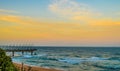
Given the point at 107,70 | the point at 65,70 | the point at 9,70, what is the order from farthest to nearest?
the point at 107,70 < the point at 65,70 < the point at 9,70

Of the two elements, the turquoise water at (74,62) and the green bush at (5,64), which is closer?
the green bush at (5,64)

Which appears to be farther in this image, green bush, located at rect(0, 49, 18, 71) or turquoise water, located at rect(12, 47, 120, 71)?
turquoise water, located at rect(12, 47, 120, 71)

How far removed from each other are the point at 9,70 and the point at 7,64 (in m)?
0.40

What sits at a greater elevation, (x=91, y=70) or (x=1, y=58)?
(x=1, y=58)

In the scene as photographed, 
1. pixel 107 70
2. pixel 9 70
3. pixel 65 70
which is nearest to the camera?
pixel 9 70

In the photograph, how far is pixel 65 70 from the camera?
44188mm

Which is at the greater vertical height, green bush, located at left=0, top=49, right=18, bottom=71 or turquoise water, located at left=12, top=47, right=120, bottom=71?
green bush, located at left=0, top=49, right=18, bottom=71

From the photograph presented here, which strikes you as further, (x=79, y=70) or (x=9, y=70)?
(x=79, y=70)

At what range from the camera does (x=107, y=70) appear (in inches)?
1853

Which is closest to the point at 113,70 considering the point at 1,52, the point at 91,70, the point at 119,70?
the point at 119,70

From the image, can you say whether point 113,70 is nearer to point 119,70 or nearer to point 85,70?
point 119,70

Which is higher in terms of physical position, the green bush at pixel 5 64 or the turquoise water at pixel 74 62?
the green bush at pixel 5 64

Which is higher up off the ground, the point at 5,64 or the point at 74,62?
the point at 5,64

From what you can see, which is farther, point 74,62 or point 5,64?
point 74,62
